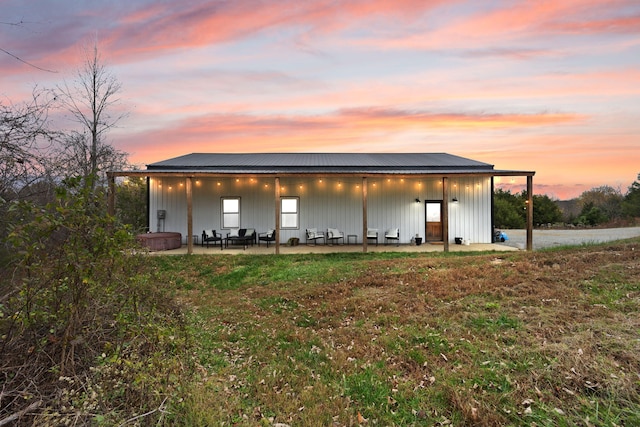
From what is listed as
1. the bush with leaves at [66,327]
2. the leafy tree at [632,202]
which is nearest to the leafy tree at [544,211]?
the leafy tree at [632,202]

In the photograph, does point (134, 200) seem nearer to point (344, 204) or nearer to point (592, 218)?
point (344, 204)

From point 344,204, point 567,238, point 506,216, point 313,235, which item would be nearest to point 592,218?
point 506,216

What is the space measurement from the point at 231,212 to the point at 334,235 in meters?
5.03

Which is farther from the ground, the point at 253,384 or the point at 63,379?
the point at 63,379

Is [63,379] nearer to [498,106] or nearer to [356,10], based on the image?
[356,10]

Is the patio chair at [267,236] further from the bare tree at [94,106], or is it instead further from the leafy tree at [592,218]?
the leafy tree at [592,218]

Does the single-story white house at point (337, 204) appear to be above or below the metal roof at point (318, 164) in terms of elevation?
below

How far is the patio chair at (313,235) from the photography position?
1374 cm

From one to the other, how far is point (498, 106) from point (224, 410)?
1710 cm

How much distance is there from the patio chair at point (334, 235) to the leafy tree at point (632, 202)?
28728 mm

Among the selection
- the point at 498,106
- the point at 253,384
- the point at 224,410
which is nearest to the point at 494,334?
the point at 253,384

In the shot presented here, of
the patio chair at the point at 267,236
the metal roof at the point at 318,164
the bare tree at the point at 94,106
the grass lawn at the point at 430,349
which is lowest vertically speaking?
the grass lawn at the point at 430,349

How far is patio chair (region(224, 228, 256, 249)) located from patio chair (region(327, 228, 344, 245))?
11.2ft

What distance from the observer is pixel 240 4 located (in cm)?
947
